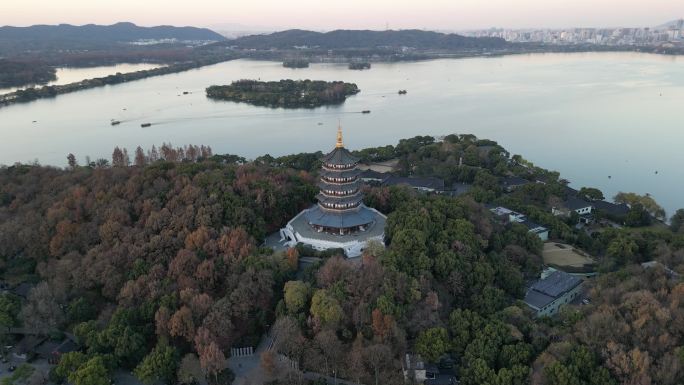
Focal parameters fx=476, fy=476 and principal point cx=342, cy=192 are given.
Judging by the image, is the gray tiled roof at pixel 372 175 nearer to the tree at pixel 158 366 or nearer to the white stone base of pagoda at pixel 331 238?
the white stone base of pagoda at pixel 331 238

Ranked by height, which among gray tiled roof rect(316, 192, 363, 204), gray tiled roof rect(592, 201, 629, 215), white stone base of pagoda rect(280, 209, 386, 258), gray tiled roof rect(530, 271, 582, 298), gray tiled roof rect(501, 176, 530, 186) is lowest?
gray tiled roof rect(530, 271, 582, 298)

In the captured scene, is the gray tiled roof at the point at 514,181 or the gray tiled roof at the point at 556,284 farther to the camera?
the gray tiled roof at the point at 514,181

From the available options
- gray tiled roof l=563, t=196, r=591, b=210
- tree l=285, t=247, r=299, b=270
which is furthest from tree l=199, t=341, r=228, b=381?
gray tiled roof l=563, t=196, r=591, b=210

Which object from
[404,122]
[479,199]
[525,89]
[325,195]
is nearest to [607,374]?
[325,195]

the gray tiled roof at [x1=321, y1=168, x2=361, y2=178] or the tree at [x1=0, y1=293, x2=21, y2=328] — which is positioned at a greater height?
the gray tiled roof at [x1=321, y1=168, x2=361, y2=178]

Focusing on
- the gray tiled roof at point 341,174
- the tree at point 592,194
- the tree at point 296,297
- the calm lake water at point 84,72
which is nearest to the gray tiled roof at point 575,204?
the tree at point 592,194

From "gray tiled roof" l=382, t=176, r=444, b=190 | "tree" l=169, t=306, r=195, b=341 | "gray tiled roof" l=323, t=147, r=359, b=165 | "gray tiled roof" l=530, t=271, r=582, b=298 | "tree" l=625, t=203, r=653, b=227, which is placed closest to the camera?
"tree" l=169, t=306, r=195, b=341

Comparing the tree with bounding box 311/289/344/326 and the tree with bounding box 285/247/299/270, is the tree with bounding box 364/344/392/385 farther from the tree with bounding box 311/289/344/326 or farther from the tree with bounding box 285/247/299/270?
the tree with bounding box 285/247/299/270
